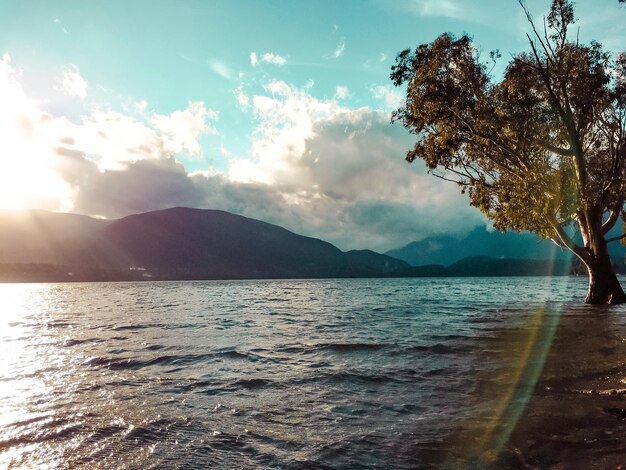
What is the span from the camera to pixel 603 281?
33281mm

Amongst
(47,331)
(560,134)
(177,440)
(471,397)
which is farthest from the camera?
(560,134)

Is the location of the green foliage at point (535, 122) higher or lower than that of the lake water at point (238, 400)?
higher

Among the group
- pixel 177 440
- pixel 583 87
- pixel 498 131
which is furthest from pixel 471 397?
pixel 583 87

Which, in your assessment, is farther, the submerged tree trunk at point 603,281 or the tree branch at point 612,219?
the tree branch at point 612,219

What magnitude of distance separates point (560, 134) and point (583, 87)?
354cm

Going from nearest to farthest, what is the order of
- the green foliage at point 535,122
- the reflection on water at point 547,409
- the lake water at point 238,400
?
the reflection on water at point 547,409
the lake water at point 238,400
the green foliage at point 535,122

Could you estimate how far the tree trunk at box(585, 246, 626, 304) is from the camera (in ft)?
107

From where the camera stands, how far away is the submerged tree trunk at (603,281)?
107 feet

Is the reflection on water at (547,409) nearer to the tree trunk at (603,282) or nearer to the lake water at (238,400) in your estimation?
the lake water at (238,400)

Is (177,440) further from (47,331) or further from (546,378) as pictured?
(47,331)

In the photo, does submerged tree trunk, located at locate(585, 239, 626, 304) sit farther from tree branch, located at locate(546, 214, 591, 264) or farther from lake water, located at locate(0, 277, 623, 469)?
lake water, located at locate(0, 277, 623, 469)

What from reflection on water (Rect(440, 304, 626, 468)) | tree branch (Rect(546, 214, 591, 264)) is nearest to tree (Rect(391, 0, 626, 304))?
tree branch (Rect(546, 214, 591, 264))

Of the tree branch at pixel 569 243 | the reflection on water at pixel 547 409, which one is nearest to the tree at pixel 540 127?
the tree branch at pixel 569 243

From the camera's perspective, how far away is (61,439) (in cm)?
718
